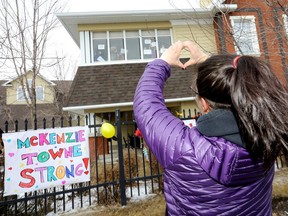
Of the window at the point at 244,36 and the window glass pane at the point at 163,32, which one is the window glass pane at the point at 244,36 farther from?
the window glass pane at the point at 163,32

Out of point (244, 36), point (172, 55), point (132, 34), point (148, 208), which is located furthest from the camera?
point (132, 34)

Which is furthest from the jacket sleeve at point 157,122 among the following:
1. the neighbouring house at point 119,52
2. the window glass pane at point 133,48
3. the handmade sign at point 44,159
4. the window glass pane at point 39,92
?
the window glass pane at point 39,92

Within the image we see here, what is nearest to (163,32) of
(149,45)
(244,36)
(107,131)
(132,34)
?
(149,45)

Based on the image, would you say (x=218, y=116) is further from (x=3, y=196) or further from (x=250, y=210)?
(x=3, y=196)

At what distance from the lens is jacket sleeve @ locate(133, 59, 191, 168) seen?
780mm

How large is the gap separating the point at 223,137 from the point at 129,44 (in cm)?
1028

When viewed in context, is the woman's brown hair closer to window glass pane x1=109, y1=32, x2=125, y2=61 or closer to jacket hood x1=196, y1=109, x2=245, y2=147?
jacket hood x1=196, y1=109, x2=245, y2=147

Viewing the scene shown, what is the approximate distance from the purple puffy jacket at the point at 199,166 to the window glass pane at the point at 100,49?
9823 mm

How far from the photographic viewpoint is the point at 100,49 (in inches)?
400

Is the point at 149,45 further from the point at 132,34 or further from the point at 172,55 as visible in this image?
the point at 172,55

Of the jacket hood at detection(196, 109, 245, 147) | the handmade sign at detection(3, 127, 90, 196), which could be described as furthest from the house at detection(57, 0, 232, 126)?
the jacket hood at detection(196, 109, 245, 147)

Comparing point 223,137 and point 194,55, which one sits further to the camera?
point 194,55

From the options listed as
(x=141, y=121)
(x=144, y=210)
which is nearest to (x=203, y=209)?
(x=141, y=121)

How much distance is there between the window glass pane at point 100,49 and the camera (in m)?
10.1
